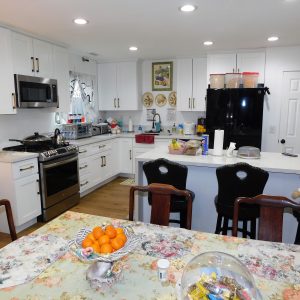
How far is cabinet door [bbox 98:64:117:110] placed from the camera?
5473mm

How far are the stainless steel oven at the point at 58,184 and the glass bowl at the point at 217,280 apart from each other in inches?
105

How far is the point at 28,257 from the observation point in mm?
1268

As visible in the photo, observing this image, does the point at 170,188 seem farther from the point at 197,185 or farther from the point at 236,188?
the point at 197,185

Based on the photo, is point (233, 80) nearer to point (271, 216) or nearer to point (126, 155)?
point (126, 155)

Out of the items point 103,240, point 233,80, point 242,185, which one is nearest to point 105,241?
point 103,240

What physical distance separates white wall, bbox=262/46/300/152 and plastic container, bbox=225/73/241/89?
656 millimetres

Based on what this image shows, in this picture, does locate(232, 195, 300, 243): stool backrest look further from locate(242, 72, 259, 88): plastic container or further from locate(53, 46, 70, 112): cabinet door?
locate(53, 46, 70, 112): cabinet door

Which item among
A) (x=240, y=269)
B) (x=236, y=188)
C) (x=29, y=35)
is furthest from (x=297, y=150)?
(x=29, y=35)

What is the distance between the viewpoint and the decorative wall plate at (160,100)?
218 inches

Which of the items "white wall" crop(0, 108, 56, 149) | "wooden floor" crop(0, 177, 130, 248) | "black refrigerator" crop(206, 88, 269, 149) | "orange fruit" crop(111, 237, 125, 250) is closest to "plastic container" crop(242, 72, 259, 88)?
"black refrigerator" crop(206, 88, 269, 149)

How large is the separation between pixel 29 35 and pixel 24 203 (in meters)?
2.12

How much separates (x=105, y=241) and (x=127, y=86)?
4.64 metres

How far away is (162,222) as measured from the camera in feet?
5.70

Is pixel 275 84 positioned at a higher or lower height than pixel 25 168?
higher
